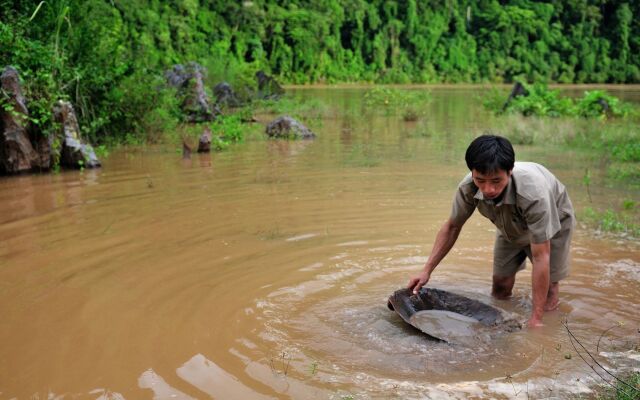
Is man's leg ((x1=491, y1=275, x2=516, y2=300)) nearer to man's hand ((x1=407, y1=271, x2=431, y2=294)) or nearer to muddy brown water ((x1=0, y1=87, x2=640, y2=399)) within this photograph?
muddy brown water ((x1=0, y1=87, x2=640, y2=399))

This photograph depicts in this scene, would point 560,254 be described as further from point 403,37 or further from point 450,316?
point 403,37

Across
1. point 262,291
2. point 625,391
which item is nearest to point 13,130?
point 262,291

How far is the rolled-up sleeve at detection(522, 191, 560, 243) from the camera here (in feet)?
11.4

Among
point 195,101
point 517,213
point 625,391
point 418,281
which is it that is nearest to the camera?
point 625,391

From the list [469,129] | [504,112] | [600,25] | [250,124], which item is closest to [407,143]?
[469,129]

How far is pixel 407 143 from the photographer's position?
484 inches

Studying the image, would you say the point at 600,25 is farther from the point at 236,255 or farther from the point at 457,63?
the point at 236,255

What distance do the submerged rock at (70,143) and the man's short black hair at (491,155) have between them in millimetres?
6918

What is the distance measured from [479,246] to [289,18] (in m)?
43.1

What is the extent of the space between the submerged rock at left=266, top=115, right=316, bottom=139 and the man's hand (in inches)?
352

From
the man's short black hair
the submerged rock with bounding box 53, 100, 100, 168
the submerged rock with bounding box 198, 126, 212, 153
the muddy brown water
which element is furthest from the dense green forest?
the man's short black hair

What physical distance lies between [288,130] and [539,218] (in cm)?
963

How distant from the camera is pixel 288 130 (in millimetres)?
12828

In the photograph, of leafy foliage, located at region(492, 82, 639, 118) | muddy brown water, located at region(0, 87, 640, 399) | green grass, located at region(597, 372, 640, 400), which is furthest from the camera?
leafy foliage, located at region(492, 82, 639, 118)
